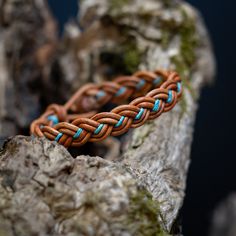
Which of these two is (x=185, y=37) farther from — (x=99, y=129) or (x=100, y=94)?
(x=99, y=129)

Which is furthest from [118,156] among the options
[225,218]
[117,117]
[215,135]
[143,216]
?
[215,135]

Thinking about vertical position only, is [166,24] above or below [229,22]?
above

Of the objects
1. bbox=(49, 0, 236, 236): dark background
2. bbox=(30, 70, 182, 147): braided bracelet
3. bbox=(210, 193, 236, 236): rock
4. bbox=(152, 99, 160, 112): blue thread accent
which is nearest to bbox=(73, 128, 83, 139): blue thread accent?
bbox=(30, 70, 182, 147): braided bracelet

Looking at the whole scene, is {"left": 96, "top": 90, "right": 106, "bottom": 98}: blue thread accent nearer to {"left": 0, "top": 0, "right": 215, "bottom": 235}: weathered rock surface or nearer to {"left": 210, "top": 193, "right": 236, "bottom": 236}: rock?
{"left": 0, "top": 0, "right": 215, "bottom": 235}: weathered rock surface

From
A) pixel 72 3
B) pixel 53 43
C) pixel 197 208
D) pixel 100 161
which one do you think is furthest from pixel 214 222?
pixel 72 3

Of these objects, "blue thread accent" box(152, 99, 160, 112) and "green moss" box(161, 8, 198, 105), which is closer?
"blue thread accent" box(152, 99, 160, 112)

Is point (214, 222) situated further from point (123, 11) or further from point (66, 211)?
point (66, 211)

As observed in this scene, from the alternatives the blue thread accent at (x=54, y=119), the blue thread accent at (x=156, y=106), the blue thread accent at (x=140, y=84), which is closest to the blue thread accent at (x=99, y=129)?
the blue thread accent at (x=156, y=106)
